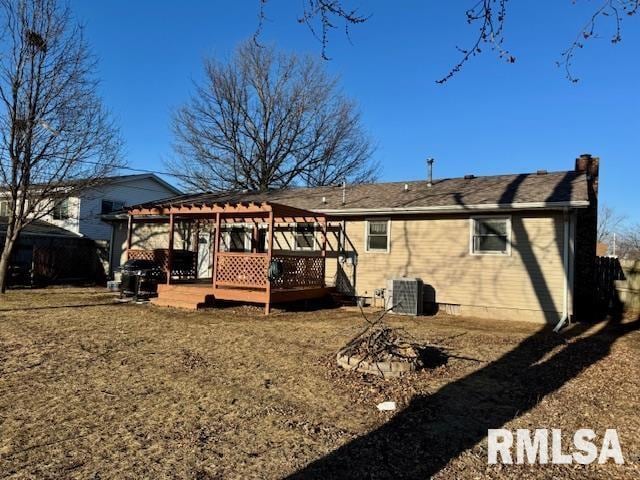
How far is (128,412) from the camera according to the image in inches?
177

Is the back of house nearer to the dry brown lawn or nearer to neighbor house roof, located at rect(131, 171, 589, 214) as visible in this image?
neighbor house roof, located at rect(131, 171, 589, 214)

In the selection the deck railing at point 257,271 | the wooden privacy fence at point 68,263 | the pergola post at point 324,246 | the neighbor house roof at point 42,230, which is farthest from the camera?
the neighbor house roof at point 42,230

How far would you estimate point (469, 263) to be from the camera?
12078 millimetres

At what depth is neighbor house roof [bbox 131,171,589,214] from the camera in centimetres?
1125

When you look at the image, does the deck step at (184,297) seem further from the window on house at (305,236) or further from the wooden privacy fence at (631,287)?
the wooden privacy fence at (631,287)

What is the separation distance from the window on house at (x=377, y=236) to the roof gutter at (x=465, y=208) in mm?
439

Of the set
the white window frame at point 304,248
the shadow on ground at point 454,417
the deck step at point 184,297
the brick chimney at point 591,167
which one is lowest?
the shadow on ground at point 454,417

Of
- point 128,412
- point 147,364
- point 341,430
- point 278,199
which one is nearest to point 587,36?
point 341,430

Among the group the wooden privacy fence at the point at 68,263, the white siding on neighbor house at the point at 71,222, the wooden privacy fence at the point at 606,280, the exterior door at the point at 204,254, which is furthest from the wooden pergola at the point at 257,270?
the white siding on neighbor house at the point at 71,222

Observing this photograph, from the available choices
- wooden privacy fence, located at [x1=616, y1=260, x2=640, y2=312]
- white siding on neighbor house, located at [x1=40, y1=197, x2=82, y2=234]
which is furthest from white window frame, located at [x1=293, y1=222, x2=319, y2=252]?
white siding on neighbor house, located at [x1=40, y1=197, x2=82, y2=234]

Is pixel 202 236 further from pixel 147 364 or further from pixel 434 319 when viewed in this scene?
pixel 147 364

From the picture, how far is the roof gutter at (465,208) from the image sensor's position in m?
10.5

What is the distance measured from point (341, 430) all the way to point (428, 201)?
960 cm

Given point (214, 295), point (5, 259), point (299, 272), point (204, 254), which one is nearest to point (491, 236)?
point (299, 272)
